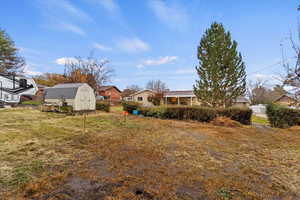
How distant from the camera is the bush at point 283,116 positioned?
8766mm

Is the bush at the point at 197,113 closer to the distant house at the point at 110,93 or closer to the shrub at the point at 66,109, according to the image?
the shrub at the point at 66,109

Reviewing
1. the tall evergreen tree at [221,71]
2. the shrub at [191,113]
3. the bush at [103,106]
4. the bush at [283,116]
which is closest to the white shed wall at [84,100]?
the bush at [103,106]

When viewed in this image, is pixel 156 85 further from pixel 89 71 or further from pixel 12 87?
pixel 12 87

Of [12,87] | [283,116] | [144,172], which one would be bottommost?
[144,172]

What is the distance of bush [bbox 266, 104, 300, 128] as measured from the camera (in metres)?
8.77

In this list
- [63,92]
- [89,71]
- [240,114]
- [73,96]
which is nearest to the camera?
[240,114]

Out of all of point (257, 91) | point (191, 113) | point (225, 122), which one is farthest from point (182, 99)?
point (257, 91)

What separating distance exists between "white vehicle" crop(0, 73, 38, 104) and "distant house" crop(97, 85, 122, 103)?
20.1 metres

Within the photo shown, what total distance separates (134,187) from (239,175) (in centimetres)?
222

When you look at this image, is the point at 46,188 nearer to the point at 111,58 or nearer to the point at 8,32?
the point at 111,58

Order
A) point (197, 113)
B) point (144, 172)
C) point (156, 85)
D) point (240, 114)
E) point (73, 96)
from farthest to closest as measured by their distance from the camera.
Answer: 1. point (156, 85)
2. point (73, 96)
3. point (197, 113)
4. point (240, 114)
5. point (144, 172)

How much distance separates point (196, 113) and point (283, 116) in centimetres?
572

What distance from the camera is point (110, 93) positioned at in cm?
3772

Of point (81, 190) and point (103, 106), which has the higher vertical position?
point (103, 106)
